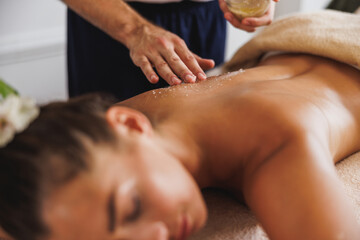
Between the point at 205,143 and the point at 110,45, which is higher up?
the point at 205,143

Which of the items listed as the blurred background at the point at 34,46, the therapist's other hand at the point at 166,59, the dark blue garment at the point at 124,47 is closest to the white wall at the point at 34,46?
the blurred background at the point at 34,46

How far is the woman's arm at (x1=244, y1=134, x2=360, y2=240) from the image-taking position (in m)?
0.76

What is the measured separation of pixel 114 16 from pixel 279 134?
67cm

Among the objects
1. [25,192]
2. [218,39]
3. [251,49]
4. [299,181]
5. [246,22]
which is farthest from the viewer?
[218,39]

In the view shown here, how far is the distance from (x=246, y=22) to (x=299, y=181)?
1.97 ft

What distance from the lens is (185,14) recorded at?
1.55 metres

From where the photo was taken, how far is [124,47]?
158 centimetres

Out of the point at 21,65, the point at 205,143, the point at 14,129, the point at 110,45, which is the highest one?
the point at 14,129

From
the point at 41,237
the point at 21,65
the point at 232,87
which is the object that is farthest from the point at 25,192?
the point at 21,65

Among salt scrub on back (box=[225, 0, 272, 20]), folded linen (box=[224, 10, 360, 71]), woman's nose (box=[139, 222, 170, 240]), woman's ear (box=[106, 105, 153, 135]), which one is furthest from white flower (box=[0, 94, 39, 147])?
folded linen (box=[224, 10, 360, 71])

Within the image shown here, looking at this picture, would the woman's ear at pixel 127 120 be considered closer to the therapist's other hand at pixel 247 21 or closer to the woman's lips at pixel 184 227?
the woman's lips at pixel 184 227

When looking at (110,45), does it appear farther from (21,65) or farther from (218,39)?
(21,65)

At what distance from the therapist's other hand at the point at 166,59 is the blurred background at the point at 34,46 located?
3.56 ft

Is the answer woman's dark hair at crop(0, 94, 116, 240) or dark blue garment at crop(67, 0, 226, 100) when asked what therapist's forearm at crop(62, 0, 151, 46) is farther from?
woman's dark hair at crop(0, 94, 116, 240)
